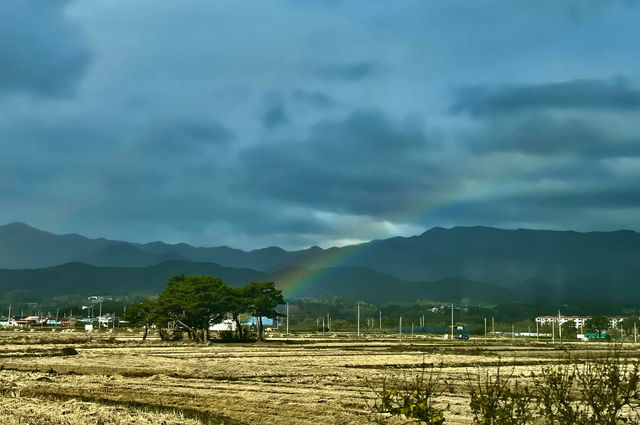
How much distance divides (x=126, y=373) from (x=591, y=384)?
31934 millimetres

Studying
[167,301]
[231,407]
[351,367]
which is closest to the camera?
[231,407]

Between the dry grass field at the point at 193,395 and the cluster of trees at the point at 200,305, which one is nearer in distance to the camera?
the dry grass field at the point at 193,395

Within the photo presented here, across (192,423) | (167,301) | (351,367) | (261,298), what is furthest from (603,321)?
(192,423)

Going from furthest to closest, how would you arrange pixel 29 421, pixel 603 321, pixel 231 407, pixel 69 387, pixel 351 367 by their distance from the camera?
1. pixel 603 321
2. pixel 351 367
3. pixel 69 387
4. pixel 231 407
5. pixel 29 421

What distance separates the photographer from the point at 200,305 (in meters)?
97.3

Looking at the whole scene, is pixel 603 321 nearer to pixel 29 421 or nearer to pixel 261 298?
pixel 261 298

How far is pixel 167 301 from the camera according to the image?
321ft

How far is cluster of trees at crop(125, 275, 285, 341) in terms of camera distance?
97438 mm

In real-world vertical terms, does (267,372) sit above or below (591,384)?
below

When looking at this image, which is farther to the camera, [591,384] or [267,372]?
[267,372]

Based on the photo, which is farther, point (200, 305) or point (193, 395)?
point (200, 305)

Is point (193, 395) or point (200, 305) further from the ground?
point (200, 305)

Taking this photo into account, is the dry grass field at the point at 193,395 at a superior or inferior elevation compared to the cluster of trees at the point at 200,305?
inferior

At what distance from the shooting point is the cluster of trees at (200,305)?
320ft
